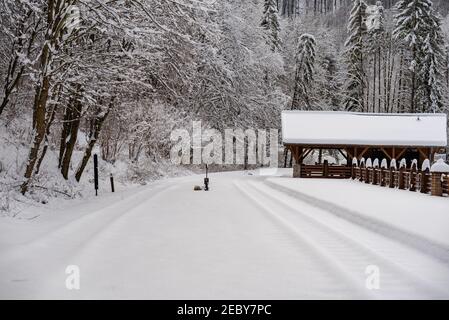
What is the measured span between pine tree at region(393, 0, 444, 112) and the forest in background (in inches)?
4.9

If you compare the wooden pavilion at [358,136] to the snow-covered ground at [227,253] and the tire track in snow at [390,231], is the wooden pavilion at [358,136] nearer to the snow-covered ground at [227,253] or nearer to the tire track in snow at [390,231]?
the tire track in snow at [390,231]

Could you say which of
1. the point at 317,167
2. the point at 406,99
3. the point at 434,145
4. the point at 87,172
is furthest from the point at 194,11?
the point at 406,99

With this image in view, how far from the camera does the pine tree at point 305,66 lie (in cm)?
5526

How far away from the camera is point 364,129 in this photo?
117 ft

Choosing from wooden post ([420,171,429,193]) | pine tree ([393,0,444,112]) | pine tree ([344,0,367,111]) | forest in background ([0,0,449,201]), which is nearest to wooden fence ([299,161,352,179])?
forest in background ([0,0,449,201])

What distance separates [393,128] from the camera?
117 feet

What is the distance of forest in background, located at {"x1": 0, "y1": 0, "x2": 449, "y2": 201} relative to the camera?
12.6 meters

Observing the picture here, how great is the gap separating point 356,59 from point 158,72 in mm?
44794

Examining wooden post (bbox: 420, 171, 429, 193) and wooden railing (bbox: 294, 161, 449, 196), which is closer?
wooden railing (bbox: 294, 161, 449, 196)

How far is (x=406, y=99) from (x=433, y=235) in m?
55.6

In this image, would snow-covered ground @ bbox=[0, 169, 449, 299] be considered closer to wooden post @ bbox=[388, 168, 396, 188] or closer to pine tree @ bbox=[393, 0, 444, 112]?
wooden post @ bbox=[388, 168, 396, 188]

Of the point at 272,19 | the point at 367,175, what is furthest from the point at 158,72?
the point at 272,19

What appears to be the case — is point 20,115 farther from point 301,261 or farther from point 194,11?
point 301,261

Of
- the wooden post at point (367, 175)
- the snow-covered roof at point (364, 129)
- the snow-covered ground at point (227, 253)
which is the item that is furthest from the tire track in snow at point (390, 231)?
the snow-covered roof at point (364, 129)
